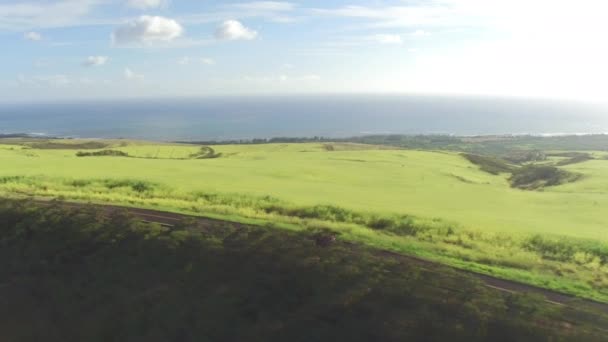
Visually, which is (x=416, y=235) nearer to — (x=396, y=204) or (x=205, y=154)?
(x=396, y=204)

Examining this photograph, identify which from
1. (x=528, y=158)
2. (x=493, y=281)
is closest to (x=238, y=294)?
(x=493, y=281)

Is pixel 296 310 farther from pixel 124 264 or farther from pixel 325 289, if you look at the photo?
pixel 124 264

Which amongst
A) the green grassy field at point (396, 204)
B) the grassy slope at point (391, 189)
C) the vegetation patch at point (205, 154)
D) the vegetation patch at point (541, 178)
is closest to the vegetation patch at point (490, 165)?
the vegetation patch at point (541, 178)

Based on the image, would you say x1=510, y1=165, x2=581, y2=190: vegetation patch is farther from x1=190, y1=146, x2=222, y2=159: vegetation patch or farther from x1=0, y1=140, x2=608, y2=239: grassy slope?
x1=190, y1=146, x2=222, y2=159: vegetation patch

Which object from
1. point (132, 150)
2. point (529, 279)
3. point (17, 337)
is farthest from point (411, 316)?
point (132, 150)

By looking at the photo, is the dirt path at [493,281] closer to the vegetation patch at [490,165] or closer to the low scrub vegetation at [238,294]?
the low scrub vegetation at [238,294]

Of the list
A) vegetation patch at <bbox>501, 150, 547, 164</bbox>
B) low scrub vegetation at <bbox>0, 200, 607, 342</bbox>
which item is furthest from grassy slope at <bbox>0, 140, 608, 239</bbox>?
vegetation patch at <bbox>501, 150, 547, 164</bbox>
